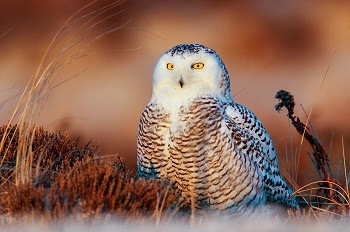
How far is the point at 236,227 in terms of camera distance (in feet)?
17.6

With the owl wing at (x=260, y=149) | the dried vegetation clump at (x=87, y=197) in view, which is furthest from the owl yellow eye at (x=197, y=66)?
the dried vegetation clump at (x=87, y=197)

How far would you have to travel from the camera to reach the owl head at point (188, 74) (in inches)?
242

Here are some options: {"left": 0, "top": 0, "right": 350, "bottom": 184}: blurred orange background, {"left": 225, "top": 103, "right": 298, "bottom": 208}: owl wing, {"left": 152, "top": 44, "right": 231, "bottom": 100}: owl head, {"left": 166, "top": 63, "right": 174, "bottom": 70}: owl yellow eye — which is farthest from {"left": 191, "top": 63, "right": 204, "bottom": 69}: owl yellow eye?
{"left": 0, "top": 0, "right": 350, "bottom": 184}: blurred orange background

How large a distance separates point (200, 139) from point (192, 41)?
8.84 meters

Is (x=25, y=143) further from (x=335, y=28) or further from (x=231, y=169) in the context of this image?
(x=335, y=28)

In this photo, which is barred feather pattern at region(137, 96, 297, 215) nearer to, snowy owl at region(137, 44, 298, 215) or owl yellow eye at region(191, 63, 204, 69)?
snowy owl at region(137, 44, 298, 215)

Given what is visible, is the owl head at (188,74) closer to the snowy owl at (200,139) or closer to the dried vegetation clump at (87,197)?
the snowy owl at (200,139)

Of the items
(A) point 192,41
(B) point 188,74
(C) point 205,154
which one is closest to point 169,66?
(B) point 188,74

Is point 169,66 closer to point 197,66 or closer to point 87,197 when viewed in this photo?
point 197,66

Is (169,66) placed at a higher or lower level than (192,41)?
lower

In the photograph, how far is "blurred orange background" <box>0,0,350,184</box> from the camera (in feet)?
38.8

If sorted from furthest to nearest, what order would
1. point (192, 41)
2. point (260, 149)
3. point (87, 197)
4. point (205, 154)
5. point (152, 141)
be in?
point (192, 41) → point (260, 149) → point (152, 141) → point (205, 154) → point (87, 197)

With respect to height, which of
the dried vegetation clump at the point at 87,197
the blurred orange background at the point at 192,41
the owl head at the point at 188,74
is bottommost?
the dried vegetation clump at the point at 87,197

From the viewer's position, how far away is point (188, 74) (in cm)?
616
